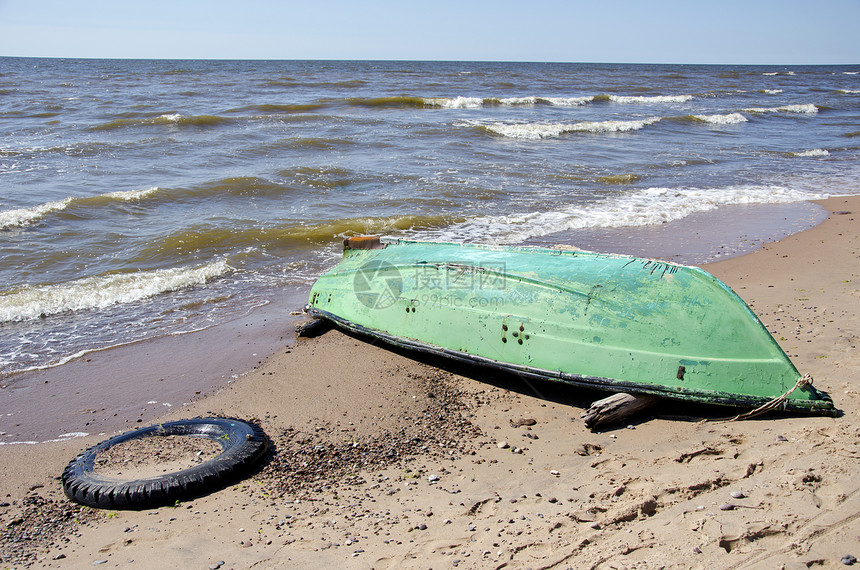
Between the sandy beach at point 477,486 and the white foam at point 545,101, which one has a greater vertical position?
the white foam at point 545,101

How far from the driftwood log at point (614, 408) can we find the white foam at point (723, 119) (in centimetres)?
2407

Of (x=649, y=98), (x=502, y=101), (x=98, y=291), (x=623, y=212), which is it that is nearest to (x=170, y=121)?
(x=98, y=291)

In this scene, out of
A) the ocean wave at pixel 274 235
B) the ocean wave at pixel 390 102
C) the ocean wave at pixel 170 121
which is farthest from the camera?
the ocean wave at pixel 390 102

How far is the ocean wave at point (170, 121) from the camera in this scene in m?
20.3

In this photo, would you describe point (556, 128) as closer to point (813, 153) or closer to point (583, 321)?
point (813, 153)

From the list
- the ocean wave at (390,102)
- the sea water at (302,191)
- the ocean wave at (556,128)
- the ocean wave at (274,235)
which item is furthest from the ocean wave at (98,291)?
the ocean wave at (390,102)

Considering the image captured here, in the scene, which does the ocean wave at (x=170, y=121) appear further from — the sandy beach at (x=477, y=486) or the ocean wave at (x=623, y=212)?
the sandy beach at (x=477, y=486)

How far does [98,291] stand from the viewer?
7.92 metres

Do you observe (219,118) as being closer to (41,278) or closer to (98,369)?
(41,278)

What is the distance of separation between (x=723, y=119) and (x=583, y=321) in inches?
966

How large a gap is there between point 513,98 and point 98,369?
29.0 meters

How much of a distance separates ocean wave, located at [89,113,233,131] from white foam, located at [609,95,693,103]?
74.1 ft

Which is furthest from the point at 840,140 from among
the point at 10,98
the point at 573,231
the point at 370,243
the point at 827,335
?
the point at 10,98

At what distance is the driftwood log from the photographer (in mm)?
4445
